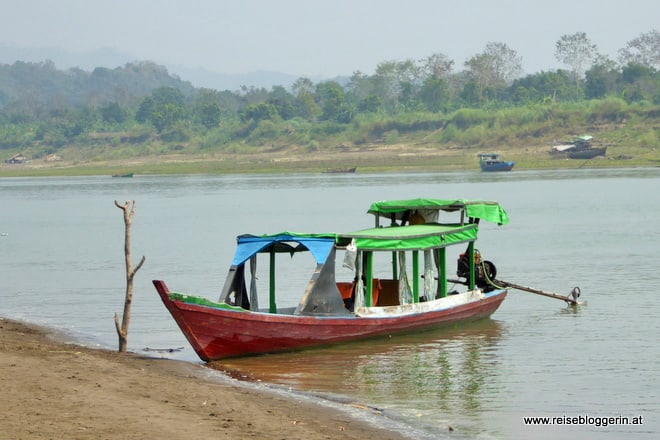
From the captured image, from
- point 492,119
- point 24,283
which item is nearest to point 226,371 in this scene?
point 24,283

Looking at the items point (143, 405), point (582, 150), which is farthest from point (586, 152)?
point (143, 405)

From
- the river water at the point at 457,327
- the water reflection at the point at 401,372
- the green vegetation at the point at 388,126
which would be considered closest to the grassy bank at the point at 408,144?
Answer: the green vegetation at the point at 388,126

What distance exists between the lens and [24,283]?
1145 inches

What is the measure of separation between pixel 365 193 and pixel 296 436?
5589 cm

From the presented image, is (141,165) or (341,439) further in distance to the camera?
(141,165)

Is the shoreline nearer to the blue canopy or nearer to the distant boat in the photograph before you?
the blue canopy

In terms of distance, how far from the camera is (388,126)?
10506cm

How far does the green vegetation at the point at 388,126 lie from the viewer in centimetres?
9538

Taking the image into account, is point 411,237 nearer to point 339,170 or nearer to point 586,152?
point 586,152

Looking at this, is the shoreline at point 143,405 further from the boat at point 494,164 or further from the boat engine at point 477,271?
the boat at point 494,164

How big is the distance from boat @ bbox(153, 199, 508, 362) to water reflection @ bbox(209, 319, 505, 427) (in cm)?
24

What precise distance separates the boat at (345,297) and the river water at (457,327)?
0.38 m

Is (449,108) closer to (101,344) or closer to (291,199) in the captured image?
(291,199)

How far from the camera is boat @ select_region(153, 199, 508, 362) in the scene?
53.7 ft
